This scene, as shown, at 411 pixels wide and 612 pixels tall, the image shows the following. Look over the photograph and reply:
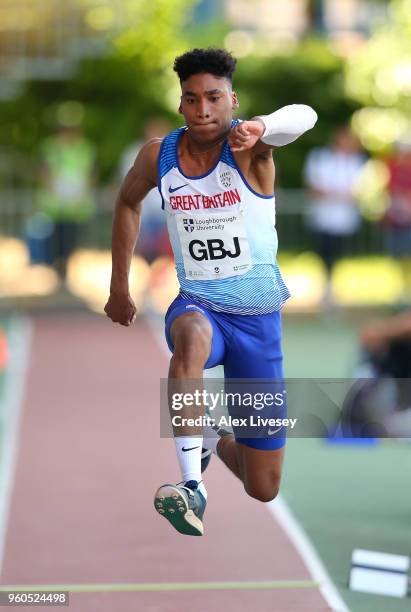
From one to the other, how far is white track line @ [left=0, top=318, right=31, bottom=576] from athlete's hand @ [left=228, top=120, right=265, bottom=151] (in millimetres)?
3209

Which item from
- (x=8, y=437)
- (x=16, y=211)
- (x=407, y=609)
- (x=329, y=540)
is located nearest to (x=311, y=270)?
(x=16, y=211)

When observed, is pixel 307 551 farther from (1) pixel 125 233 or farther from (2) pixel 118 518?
(1) pixel 125 233

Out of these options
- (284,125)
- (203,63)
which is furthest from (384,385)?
(203,63)

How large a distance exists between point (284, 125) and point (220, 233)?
1.85 ft

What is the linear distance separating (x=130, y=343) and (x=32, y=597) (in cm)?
1006

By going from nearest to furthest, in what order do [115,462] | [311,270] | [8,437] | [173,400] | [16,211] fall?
1. [173,400]
2. [115,462]
3. [8,437]
4. [16,211]
5. [311,270]

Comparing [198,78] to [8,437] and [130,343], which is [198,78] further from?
[130,343]

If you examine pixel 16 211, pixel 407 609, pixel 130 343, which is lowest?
pixel 407 609

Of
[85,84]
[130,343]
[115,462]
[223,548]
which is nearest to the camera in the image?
[223,548]

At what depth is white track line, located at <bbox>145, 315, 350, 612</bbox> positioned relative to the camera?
7.38 meters

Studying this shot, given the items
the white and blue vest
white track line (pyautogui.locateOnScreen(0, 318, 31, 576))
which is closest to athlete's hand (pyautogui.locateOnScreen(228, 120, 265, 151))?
the white and blue vest

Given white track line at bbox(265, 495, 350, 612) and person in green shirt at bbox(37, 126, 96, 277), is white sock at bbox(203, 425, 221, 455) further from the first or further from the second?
person in green shirt at bbox(37, 126, 96, 277)

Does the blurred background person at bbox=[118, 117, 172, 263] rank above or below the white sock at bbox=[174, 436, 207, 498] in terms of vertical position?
above

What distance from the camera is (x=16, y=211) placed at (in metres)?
18.9
